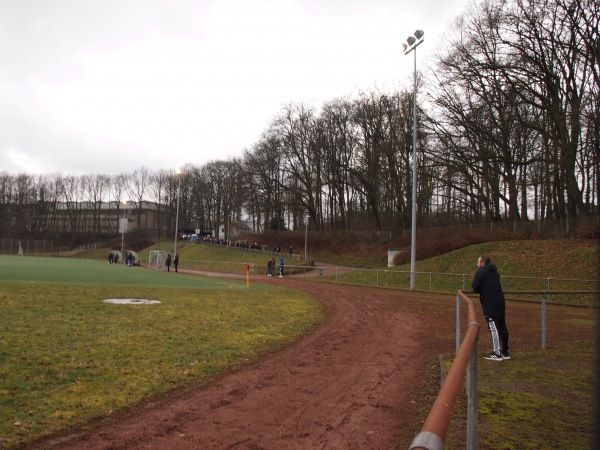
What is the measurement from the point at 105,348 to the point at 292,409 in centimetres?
452

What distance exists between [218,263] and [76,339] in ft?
157

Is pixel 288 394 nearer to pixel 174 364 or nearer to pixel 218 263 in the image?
pixel 174 364

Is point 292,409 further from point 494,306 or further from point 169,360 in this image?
point 494,306

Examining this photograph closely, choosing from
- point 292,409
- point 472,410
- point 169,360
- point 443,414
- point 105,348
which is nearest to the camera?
point 443,414

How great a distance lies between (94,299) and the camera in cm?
1552

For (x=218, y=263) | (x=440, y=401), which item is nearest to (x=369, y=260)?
(x=218, y=263)

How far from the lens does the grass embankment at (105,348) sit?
5593 mm

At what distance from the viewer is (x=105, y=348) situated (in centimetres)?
848

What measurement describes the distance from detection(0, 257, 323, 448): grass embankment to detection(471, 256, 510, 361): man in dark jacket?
14.9ft

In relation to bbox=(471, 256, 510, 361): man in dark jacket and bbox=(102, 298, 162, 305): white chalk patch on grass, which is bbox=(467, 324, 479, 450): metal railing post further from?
bbox=(102, 298, 162, 305): white chalk patch on grass

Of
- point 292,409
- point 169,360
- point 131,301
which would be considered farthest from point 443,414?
point 131,301

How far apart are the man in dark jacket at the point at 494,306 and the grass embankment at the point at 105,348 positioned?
4527 mm

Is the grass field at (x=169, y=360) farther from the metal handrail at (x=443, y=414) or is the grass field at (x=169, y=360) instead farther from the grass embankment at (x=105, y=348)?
the metal handrail at (x=443, y=414)

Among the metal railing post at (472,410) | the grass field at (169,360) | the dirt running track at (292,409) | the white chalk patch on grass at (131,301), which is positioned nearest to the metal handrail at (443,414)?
the metal railing post at (472,410)
